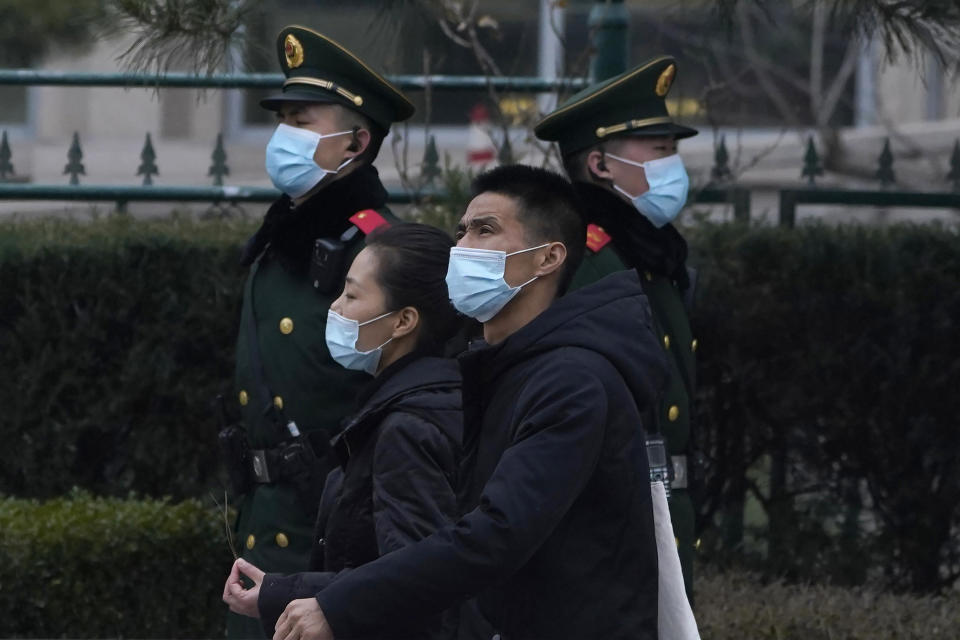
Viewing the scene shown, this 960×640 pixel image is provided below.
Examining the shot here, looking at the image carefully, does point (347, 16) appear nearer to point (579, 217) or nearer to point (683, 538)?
point (683, 538)

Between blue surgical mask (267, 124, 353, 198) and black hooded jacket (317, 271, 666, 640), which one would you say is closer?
black hooded jacket (317, 271, 666, 640)

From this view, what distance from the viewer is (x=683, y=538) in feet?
12.9

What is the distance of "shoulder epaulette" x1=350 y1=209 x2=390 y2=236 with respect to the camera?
3896 millimetres

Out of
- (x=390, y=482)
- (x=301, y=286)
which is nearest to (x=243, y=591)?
(x=390, y=482)

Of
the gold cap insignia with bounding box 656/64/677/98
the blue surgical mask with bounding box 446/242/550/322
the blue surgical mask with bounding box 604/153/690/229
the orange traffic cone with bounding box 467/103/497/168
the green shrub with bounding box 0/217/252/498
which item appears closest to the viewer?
the blue surgical mask with bounding box 446/242/550/322

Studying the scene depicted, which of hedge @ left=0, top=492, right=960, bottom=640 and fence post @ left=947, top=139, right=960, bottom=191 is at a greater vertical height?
fence post @ left=947, top=139, right=960, bottom=191

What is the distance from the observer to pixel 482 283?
9.18ft

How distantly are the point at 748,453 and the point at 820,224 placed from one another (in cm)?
80

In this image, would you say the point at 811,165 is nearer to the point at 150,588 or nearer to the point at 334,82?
the point at 334,82

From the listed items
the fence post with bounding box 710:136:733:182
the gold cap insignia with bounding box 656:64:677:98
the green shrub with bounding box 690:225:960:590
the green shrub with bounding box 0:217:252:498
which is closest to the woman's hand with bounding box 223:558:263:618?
the gold cap insignia with bounding box 656:64:677:98

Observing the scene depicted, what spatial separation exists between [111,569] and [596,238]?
2.09 m

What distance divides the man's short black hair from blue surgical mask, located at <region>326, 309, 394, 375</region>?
474 millimetres

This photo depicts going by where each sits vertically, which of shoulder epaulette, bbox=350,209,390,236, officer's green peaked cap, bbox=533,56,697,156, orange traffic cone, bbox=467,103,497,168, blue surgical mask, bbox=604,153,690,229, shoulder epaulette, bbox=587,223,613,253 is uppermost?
officer's green peaked cap, bbox=533,56,697,156

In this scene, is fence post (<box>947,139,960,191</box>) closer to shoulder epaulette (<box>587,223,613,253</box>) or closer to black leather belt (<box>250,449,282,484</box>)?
shoulder epaulette (<box>587,223,613,253</box>)
